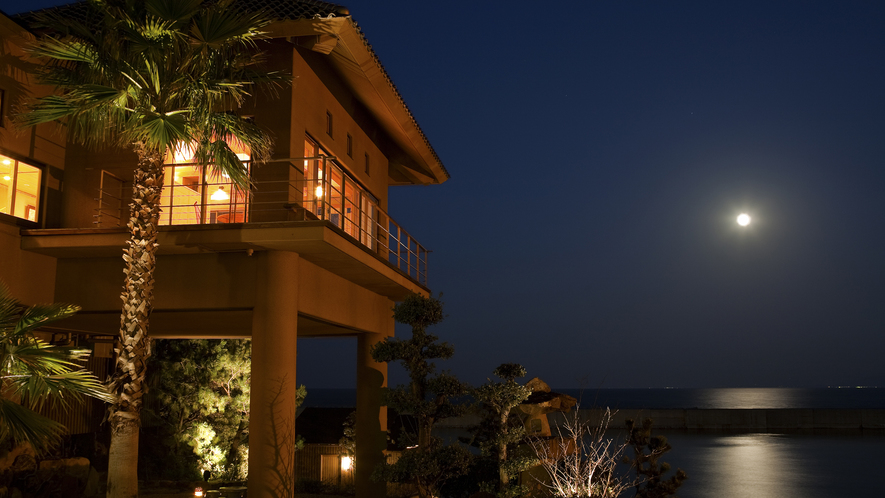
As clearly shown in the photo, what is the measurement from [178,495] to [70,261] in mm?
7897

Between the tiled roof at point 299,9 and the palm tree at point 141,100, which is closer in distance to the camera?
the palm tree at point 141,100

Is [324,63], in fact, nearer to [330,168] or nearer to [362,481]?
[330,168]

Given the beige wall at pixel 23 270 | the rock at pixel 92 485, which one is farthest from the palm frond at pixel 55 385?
the rock at pixel 92 485

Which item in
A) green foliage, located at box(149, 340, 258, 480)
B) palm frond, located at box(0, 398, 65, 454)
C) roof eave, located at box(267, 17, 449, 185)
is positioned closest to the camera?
palm frond, located at box(0, 398, 65, 454)

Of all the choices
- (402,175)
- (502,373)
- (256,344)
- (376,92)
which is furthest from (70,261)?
(402,175)

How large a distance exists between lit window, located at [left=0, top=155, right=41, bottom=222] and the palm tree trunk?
3.72m

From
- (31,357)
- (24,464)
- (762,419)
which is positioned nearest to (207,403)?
(24,464)

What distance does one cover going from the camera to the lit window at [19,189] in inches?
501

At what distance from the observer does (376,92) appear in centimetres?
1574

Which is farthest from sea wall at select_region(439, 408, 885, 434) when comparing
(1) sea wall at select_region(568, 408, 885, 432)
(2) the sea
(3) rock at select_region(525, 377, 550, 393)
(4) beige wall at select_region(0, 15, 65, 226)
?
(4) beige wall at select_region(0, 15, 65, 226)

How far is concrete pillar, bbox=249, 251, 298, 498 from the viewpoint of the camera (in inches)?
Result: 469

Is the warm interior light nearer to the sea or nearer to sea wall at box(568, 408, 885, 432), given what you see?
the sea

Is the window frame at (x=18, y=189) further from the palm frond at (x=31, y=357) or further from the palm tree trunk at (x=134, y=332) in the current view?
the palm frond at (x=31, y=357)

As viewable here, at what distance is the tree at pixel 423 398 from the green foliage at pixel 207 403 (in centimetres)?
719
